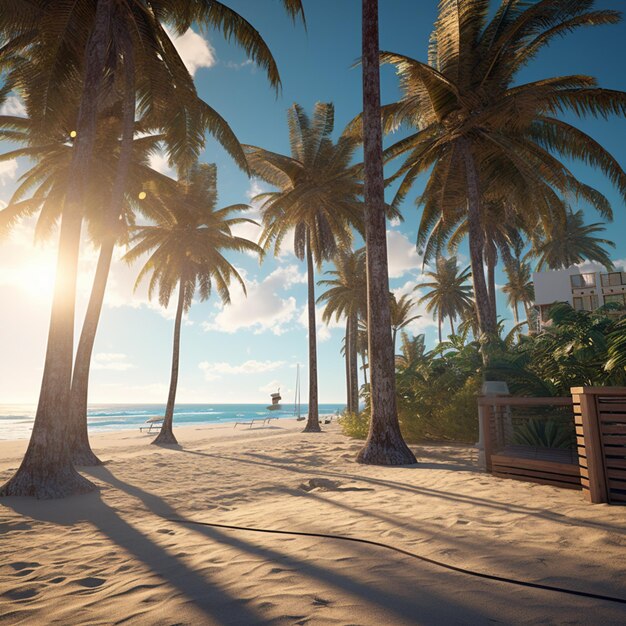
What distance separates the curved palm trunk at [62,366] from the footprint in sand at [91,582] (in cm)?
432

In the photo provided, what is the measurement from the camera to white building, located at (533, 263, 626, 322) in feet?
85.2

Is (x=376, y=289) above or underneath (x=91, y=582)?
above

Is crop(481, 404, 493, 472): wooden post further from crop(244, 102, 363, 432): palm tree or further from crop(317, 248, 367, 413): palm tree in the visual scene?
crop(317, 248, 367, 413): palm tree

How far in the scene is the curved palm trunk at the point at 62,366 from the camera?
6551 millimetres

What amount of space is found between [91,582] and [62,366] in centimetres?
513

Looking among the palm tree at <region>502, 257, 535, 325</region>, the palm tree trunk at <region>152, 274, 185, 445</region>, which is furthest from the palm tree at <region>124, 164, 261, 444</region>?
the palm tree at <region>502, 257, 535, 325</region>

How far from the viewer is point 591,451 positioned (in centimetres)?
428

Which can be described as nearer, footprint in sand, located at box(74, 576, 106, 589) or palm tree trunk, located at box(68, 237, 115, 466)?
footprint in sand, located at box(74, 576, 106, 589)

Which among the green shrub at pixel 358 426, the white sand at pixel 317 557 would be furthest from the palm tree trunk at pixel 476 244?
the white sand at pixel 317 557

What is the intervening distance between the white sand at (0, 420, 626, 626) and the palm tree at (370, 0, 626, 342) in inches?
368

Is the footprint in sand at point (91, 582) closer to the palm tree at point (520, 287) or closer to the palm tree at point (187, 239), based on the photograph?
the palm tree at point (187, 239)

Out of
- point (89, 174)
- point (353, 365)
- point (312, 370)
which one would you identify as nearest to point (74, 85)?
point (89, 174)

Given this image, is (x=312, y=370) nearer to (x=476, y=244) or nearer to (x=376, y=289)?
(x=476, y=244)

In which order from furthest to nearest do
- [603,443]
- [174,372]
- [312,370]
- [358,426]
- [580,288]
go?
1. [580,288]
2. [312,370]
3. [174,372]
4. [358,426]
5. [603,443]
